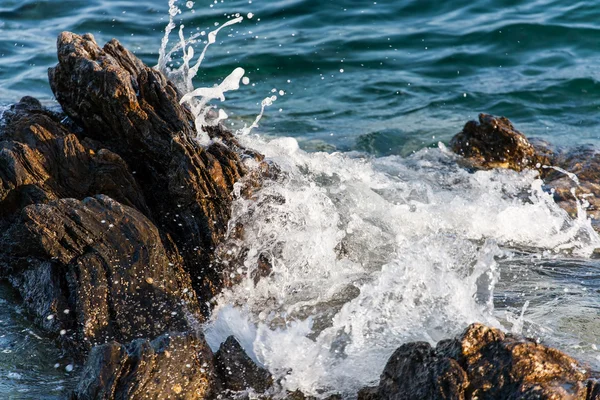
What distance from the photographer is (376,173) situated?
6.59m

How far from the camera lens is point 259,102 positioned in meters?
9.55

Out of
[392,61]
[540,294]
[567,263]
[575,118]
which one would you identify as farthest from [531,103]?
[540,294]

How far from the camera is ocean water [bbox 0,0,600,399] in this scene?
13.3ft

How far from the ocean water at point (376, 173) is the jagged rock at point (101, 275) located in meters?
0.18

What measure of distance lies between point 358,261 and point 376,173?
1.77m

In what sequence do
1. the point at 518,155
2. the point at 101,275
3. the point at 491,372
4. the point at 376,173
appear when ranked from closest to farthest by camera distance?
the point at 491,372 → the point at 101,275 → the point at 376,173 → the point at 518,155

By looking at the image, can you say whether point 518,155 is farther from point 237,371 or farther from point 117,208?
point 237,371

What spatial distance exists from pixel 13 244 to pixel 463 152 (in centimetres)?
440

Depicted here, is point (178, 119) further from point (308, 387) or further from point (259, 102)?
point (259, 102)

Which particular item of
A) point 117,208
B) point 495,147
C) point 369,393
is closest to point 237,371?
point 369,393

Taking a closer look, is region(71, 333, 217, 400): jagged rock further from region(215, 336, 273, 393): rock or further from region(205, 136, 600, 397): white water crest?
region(205, 136, 600, 397): white water crest

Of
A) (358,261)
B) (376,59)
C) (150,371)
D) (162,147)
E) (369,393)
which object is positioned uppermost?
(162,147)

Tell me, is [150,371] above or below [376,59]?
above

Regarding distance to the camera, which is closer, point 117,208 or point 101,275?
point 101,275
